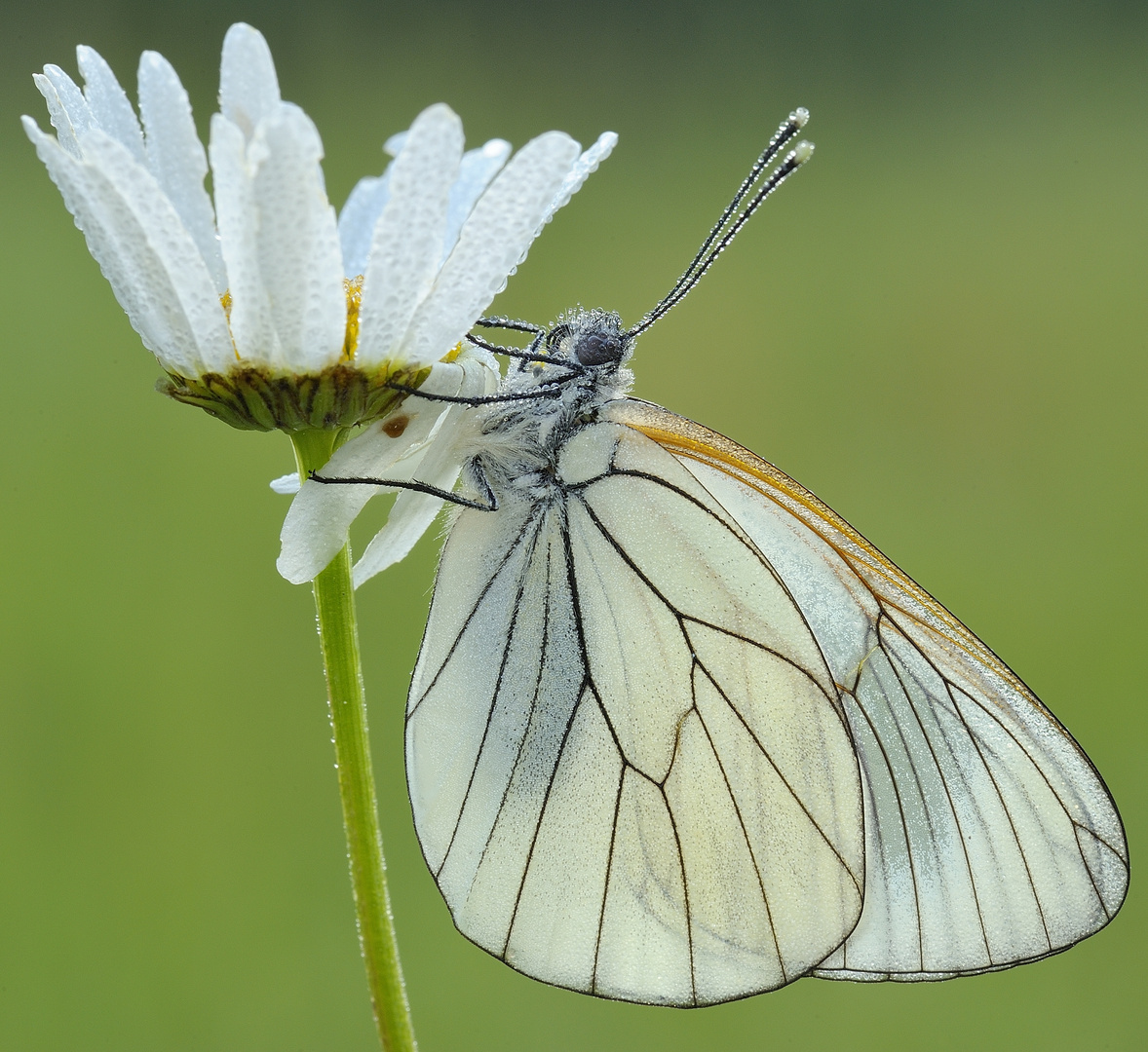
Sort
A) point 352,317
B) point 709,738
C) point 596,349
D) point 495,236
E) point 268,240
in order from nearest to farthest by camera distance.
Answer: point 268,240, point 495,236, point 352,317, point 596,349, point 709,738

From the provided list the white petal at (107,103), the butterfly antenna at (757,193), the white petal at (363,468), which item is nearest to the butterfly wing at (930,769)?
the butterfly antenna at (757,193)

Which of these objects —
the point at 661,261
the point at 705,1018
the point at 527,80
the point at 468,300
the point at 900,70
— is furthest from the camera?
the point at 900,70

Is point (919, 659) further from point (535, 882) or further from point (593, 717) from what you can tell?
point (535, 882)

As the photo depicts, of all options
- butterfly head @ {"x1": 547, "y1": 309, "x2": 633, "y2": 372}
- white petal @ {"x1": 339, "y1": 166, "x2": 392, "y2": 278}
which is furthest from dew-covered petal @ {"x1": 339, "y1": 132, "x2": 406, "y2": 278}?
butterfly head @ {"x1": 547, "y1": 309, "x2": 633, "y2": 372}

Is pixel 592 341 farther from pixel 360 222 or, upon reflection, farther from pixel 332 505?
pixel 332 505

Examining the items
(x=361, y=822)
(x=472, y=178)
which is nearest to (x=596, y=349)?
(x=472, y=178)

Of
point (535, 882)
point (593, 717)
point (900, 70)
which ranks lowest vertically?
point (535, 882)

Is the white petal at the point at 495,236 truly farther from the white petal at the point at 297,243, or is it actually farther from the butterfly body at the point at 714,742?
the butterfly body at the point at 714,742

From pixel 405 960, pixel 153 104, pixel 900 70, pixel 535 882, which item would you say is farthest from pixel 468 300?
pixel 900 70

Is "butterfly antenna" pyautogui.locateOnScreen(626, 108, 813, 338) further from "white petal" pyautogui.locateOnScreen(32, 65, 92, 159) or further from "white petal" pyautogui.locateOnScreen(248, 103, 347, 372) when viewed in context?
"white petal" pyautogui.locateOnScreen(32, 65, 92, 159)
